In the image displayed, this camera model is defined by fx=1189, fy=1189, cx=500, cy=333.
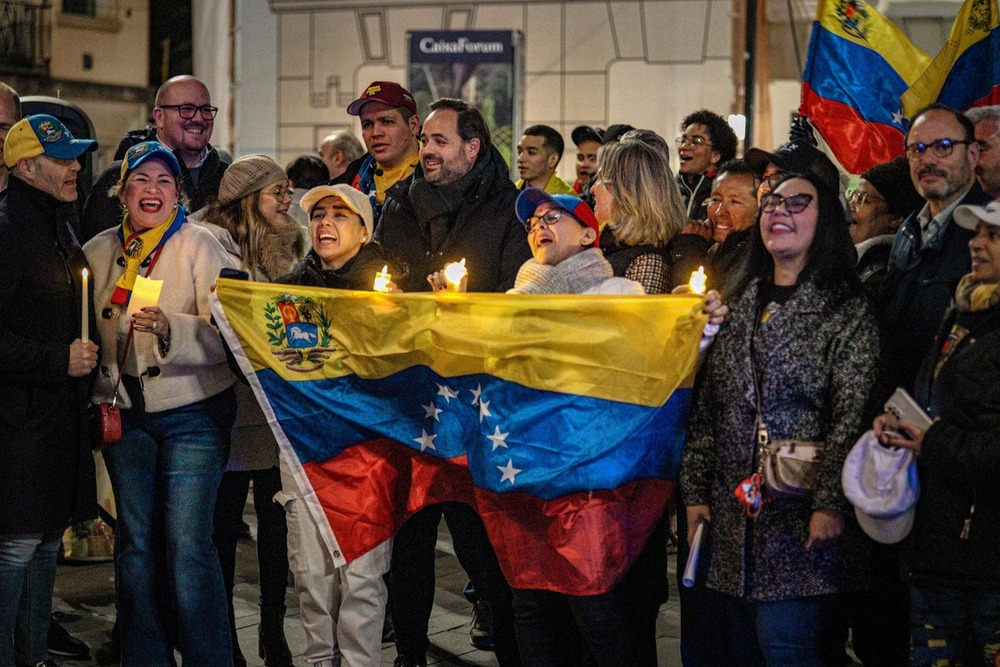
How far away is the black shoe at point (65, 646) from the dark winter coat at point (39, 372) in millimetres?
913

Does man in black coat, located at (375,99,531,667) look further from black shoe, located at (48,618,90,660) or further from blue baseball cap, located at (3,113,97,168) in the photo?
black shoe, located at (48,618,90,660)

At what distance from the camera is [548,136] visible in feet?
25.3

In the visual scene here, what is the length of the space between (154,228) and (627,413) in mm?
2096

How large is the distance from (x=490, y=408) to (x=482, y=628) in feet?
5.39

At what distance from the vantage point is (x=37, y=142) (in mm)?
4805

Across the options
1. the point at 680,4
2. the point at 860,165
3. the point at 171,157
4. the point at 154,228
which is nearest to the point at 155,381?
the point at 154,228

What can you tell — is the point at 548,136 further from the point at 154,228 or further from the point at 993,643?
the point at 993,643

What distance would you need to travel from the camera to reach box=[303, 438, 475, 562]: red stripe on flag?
464cm

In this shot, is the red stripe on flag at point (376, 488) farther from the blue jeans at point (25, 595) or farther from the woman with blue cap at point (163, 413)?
the blue jeans at point (25, 595)

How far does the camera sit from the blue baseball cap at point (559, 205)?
14.5ft

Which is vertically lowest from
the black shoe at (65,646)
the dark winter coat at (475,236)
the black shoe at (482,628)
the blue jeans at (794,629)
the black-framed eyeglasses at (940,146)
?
the black shoe at (65,646)

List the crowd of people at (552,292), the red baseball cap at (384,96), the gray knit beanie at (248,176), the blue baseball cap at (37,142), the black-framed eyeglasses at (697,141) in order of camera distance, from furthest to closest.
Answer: the black-framed eyeglasses at (697,141), the red baseball cap at (384,96), the gray knit beanie at (248,176), the blue baseball cap at (37,142), the crowd of people at (552,292)

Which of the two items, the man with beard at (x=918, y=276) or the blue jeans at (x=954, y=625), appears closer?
the blue jeans at (x=954, y=625)

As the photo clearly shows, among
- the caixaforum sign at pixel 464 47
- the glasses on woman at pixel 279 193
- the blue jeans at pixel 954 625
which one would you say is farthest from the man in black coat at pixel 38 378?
the caixaforum sign at pixel 464 47
